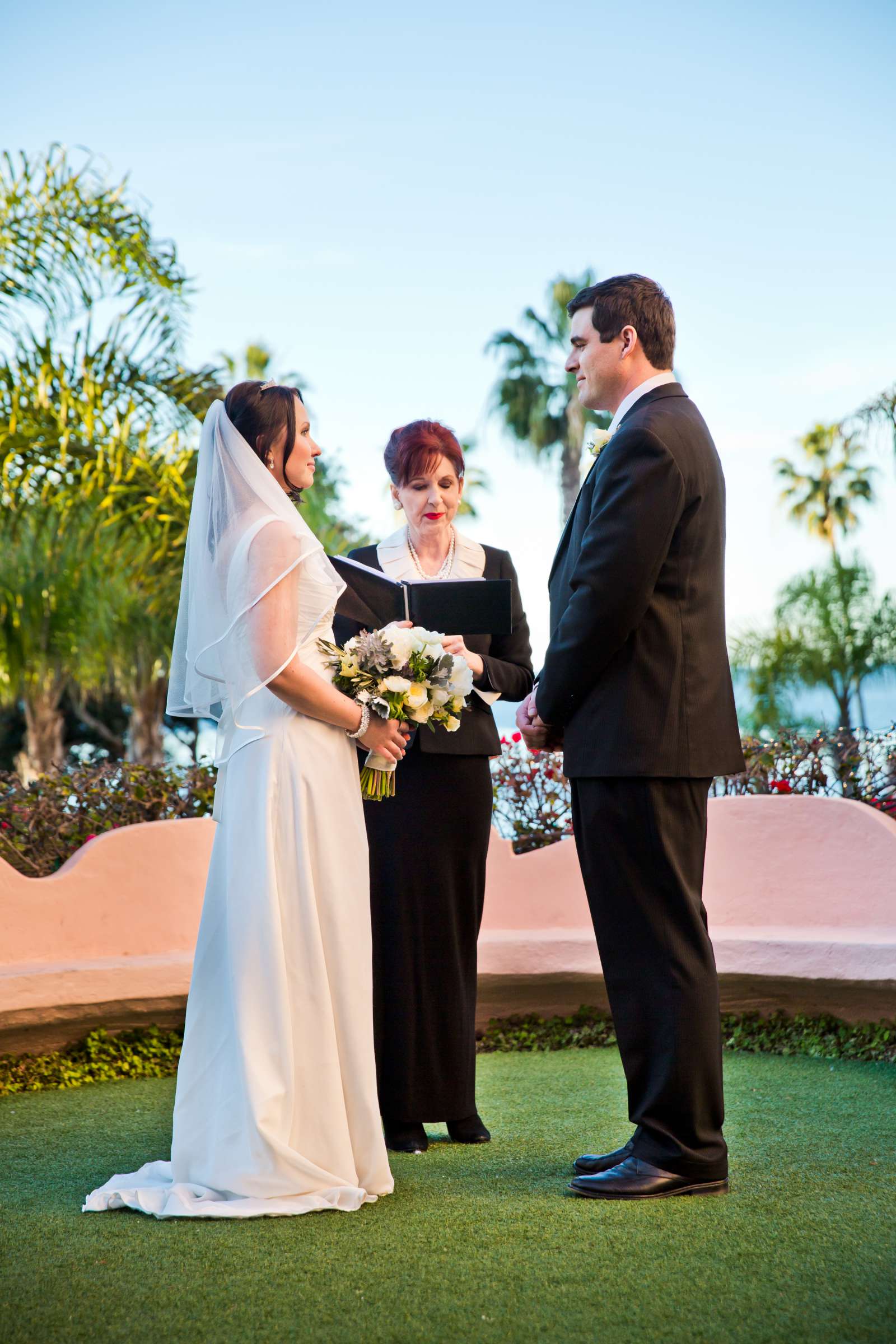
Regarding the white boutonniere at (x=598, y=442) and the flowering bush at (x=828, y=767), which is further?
the flowering bush at (x=828, y=767)

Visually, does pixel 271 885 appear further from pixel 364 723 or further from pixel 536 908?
pixel 536 908

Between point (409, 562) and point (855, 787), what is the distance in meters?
3.16

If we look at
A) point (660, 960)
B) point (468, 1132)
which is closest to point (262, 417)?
point (660, 960)

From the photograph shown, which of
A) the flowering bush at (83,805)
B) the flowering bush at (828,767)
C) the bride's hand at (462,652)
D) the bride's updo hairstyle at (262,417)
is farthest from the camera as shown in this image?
the flowering bush at (828,767)

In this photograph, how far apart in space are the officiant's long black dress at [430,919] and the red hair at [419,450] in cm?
67

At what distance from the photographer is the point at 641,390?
3.40 m

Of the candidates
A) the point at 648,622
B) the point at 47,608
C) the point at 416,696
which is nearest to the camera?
the point at 648,622

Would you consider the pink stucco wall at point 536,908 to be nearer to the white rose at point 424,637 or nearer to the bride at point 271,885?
the bride at point 271,885

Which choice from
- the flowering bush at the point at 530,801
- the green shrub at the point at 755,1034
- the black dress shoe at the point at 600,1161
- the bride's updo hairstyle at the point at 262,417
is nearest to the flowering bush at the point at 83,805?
the flowering bush at the point at 530,801

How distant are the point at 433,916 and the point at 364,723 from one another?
0.91 metres

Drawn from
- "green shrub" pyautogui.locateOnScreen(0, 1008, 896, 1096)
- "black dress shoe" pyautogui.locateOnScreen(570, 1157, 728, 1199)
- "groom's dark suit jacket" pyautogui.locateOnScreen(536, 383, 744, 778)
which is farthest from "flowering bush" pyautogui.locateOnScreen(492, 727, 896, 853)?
"black dress shoe" pyautogui.locateOnScreen(570, 1157, 728, 1199)

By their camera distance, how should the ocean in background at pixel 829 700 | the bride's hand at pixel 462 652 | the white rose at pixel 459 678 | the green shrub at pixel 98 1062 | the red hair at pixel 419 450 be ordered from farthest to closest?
the ocean in background at pixel 829 700 → the green shrub at pixel 98 1062 → the red hair at pixel 419 450 → the bride's hand at pixel 462 652 → the white rose at pixel 459 678

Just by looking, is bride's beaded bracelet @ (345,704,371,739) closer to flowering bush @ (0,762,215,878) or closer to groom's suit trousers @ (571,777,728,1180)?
groom's suit trousers @ (571,777,728,1180)

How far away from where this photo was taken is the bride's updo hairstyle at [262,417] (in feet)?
11.4
